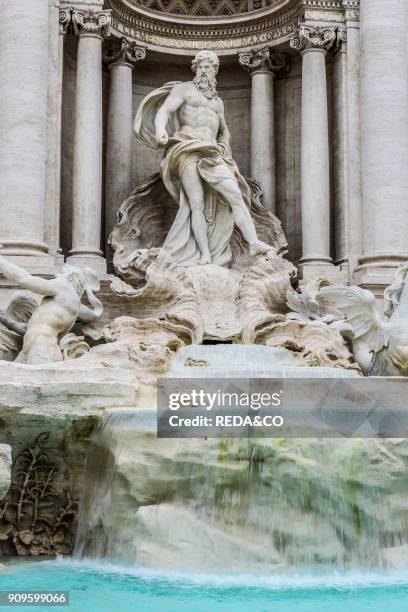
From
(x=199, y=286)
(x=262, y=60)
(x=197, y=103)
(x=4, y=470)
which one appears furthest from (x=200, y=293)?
(x=4, y=470)

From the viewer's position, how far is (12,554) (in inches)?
403

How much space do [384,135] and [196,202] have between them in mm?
3118

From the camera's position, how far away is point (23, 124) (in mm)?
14633

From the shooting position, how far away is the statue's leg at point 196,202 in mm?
14820

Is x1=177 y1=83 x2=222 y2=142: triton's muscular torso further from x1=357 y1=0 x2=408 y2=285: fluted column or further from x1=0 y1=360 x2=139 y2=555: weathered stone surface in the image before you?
x1=0 y1=360 x2=139 y2=555: weathered stone surface

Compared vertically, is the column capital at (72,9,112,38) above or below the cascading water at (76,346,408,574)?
above

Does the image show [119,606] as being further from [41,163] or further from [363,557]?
[41,163]

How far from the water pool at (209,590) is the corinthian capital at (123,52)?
9.90m

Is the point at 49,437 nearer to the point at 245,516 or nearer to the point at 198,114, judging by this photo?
the point at 245,516

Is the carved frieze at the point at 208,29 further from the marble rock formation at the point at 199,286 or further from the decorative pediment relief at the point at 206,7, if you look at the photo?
the marble rock formation at the point at 199,286

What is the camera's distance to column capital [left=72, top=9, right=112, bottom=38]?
50.9 ft

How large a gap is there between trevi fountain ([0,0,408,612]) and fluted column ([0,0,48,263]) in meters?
0.03

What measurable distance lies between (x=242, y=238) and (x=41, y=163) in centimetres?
324

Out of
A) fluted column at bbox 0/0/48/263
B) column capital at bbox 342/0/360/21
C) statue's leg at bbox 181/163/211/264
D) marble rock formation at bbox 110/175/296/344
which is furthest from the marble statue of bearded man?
column capital at bbox 342/0/360/21
